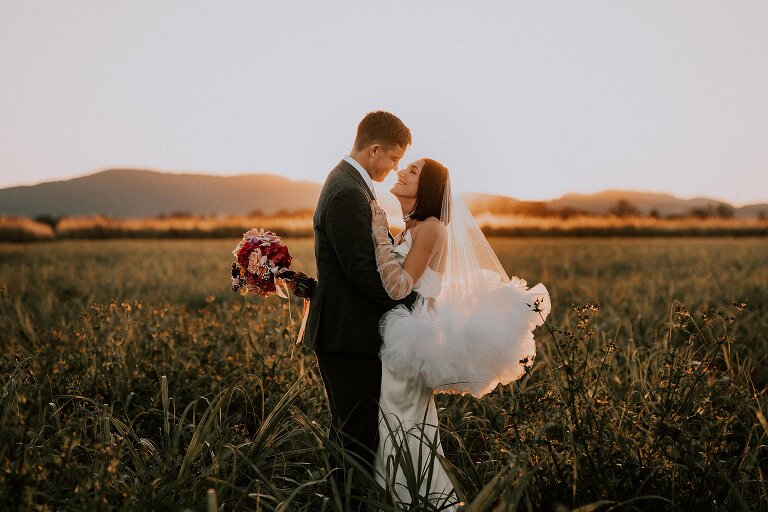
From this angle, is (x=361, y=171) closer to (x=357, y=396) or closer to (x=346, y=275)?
(x=346, y=275)

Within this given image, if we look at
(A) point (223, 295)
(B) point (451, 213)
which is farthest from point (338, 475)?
(A) point (223, 295)

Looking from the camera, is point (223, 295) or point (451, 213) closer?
point (451, 213)

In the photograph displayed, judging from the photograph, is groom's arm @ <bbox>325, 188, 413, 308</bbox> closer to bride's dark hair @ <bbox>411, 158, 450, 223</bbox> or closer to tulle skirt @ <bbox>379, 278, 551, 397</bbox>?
tulle skirt @ <bbox>379, 278, 551, 397</bbox>

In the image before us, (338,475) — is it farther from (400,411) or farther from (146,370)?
(146,370)

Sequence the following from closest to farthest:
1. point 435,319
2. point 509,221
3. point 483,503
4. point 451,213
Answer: point 483,503 < point 435,319 < point 451,213 < point 509,221

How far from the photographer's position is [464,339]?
3.82m

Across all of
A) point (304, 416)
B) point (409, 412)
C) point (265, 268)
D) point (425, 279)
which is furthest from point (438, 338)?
point (265, 268)

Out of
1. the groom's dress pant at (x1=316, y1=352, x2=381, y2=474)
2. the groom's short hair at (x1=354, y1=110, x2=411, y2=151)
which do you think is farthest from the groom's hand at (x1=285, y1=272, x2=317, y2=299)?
the groom's short hair at (x1=354, y1=110, x2=411, y2=151)

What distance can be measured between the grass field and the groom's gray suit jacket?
52 cm

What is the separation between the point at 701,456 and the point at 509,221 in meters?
32.9

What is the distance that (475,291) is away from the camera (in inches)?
161

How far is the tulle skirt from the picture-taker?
3.67 meters

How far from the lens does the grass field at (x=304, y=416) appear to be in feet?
10.4

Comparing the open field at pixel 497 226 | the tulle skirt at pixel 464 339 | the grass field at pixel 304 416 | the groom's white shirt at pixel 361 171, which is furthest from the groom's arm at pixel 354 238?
the open field at pixel 497 226
